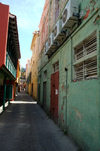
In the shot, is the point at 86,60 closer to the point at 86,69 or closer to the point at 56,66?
the point at 86,69

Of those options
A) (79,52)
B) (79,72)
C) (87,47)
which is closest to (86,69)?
(79,72)

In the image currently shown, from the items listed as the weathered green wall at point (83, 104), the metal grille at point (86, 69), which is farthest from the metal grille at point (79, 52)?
the metal grille at point (86, 69)

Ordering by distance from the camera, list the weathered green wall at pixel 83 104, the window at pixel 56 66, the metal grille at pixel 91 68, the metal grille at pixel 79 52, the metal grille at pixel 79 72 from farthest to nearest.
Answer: the window at pixel 56 66, the metal grille at pixel 79 52, the metal grille at pixel 79 72, the metal grille at pixel 91 68, the weathered green wall at pixel 83 104

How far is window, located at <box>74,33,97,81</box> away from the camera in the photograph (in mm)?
3961

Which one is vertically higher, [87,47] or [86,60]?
[87,47]

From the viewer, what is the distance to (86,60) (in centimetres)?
436

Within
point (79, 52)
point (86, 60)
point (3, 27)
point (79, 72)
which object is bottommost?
point (79, 72)

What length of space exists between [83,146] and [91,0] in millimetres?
4532

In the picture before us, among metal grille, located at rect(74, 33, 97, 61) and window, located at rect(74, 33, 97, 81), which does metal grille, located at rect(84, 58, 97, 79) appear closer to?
window, located at rect(74, 33, 97, 81)

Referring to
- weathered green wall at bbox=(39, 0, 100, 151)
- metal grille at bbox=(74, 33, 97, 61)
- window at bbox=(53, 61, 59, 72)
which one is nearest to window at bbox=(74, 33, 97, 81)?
metal grille at bbox=(74, 33, 97, 61)

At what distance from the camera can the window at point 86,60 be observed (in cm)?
396

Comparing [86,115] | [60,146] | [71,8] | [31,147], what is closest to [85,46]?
[71,8]

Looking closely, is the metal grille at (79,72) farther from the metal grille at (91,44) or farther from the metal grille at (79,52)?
the metal grille at (91,44)

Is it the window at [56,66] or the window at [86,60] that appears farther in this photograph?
the window at [56,66]
